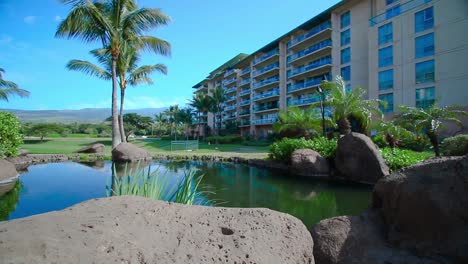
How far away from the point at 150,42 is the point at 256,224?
1611 centimetres

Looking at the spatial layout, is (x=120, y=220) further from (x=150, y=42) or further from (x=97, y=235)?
(x=150, y=42)

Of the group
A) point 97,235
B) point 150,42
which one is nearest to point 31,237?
point 97,235

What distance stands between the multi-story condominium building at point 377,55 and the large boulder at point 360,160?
11047 millimetres

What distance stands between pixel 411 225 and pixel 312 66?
123ft

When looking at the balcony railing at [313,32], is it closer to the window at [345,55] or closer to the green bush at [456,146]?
the window at [345,55]

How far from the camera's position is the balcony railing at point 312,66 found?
115ft

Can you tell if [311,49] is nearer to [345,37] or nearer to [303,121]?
[345,37]

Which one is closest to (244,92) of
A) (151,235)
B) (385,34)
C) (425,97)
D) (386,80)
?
(385,34)

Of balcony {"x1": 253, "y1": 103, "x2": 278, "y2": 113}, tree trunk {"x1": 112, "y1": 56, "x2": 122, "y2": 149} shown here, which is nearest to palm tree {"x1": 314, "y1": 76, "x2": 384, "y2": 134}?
tree trunk {"x1": 112, "y1": 56, "x2": 122, "y2": 149}

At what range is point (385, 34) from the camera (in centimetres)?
2706

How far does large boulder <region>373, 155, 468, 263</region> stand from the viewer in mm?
2654

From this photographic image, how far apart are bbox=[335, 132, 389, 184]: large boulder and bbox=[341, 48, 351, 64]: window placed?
25.3 m

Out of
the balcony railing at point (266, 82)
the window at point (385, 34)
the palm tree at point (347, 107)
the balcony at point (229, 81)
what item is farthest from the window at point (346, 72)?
the balcony at point (229, 81)

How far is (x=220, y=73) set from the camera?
6738cm
